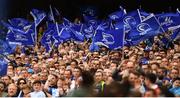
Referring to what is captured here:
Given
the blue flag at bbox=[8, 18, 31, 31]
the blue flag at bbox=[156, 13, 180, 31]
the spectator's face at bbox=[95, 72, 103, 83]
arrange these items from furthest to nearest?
the blue flag at bbox=[8, 18, 31, 31] → the blue flag at bbox=[156, 13, 180, 31] → the spectator's face at bbox=[95, 72, 103, 83]

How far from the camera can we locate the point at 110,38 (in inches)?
565

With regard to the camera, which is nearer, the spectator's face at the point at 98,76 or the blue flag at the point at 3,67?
the spectator's face at the point at 98,76

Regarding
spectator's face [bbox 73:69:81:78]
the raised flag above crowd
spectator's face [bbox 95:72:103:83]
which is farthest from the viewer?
the raised flag above crowd

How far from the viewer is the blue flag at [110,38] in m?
13.8

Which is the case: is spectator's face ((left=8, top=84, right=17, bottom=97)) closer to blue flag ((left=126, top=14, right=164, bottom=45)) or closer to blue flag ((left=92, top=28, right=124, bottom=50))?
blue flag ((left=92, top=28, right=124, bottom=50))

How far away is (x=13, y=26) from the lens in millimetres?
18984

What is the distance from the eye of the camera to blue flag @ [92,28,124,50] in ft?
45.2

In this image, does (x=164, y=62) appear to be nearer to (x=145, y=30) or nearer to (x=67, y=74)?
(x=67, y=74)

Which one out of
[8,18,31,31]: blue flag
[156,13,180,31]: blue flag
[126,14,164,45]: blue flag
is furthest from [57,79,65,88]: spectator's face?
[8,18,31,31]: blue flag

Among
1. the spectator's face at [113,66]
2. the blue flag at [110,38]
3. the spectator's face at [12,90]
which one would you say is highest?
the blue flag at [110,38]

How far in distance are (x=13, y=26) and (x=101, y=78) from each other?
9.80m

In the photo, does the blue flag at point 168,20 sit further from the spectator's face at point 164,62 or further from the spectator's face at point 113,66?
the spectator's face at point 113,66

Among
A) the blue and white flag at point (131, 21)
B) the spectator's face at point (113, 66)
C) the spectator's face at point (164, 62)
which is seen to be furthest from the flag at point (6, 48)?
the spectator's face at point (164, 62)

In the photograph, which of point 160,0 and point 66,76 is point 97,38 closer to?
point 66,76
